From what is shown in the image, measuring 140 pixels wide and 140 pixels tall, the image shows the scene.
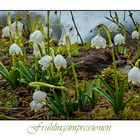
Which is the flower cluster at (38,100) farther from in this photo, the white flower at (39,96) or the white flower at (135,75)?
the white flower at (135,75)

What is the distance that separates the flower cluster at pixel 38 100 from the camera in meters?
1.80

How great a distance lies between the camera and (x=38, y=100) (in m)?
1.82

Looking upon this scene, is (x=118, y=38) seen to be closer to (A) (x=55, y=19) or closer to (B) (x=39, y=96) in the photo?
(A) (x=55, y=19)

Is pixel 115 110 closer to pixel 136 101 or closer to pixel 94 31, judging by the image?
pixel 136 101

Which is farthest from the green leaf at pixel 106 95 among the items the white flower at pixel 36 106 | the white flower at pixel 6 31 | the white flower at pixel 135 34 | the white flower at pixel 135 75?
the white flower at pixel 6 31

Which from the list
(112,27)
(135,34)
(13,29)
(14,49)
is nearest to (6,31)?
(13,29)

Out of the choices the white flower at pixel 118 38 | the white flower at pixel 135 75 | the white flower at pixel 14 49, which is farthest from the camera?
the white flower at pixel 118 38

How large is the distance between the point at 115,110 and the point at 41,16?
0.55 m

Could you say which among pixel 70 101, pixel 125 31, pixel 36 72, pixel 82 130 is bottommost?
pixel 82 130

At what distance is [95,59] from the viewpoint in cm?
207


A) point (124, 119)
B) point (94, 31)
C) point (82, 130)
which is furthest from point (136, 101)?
point (94, 31)

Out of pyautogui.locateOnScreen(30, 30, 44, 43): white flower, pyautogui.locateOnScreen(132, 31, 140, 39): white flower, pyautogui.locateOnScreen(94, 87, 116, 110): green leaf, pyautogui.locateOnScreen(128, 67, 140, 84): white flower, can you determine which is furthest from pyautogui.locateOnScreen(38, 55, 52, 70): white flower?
pyautogui.locateOnScreen(132, 31, 140, 39): white flower

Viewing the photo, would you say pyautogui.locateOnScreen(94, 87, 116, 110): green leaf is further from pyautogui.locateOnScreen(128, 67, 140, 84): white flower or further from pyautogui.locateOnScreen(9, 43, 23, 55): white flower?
pyautogui.locateOnScreen(9, 43, 23, 55): white flower

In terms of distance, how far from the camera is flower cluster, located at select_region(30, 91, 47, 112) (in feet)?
5.92
